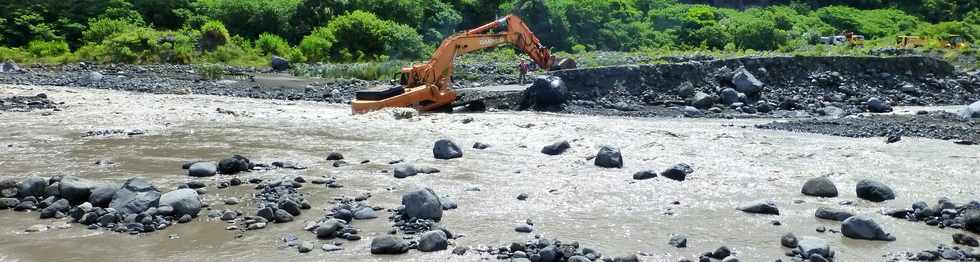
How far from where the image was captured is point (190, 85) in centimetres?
2883

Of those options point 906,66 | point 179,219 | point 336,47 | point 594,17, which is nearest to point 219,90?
point 336,47

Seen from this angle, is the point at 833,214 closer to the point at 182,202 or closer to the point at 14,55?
the point at 182,202

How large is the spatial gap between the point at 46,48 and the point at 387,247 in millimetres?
34312

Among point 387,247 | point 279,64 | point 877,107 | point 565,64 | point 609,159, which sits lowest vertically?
point 877,107

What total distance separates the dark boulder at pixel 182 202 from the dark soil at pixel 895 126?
12795mm

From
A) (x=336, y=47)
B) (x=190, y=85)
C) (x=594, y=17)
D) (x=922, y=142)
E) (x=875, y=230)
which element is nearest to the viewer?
(x=875, y=230)

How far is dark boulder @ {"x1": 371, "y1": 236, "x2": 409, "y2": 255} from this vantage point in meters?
9.31

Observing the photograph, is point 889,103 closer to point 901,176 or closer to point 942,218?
point 901,176

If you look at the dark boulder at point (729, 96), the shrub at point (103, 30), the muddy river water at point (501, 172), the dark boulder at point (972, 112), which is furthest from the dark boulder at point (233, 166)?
the shrub at point (103, 30)

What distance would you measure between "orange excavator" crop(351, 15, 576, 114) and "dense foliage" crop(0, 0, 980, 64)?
1583 cm

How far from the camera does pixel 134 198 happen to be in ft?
35.1

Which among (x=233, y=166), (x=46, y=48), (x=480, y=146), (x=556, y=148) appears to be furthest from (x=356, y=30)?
(x=233, y=166)

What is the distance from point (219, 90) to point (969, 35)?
36.9m

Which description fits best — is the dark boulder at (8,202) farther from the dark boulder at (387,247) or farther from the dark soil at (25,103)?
the dark soil at (25,103)
